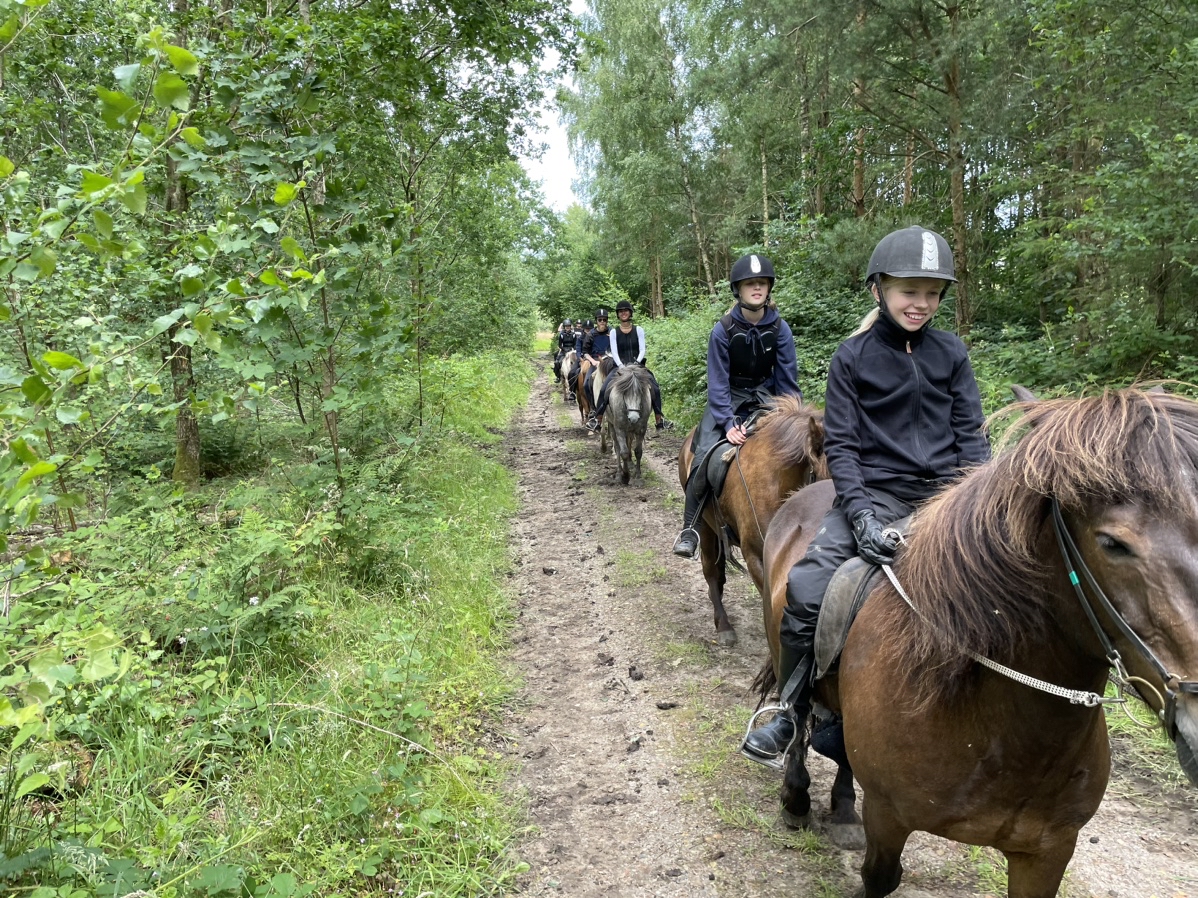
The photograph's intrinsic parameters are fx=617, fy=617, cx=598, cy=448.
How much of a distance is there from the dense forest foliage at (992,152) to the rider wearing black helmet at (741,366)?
7.55ft

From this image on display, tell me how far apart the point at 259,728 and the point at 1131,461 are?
3.69m

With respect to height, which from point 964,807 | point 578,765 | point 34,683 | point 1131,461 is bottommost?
point 578,765

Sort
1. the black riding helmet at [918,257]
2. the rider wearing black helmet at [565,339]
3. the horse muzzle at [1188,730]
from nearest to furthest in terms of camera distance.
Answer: the horse muzzle at [1188,730]
the black riding helmet at [918,257]
the rider wearing black helmet at [565,339]

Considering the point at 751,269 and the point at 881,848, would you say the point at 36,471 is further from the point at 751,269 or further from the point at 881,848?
the point at 751,269

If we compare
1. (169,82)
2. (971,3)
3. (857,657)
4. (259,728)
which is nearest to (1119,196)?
(971,3)

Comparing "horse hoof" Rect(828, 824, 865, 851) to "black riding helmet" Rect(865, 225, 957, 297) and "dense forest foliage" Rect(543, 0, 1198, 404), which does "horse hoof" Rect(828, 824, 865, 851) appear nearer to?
"black riding helmet" Rect(865, 225, 957, 297)

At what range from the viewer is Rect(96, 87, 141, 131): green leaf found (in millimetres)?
1340

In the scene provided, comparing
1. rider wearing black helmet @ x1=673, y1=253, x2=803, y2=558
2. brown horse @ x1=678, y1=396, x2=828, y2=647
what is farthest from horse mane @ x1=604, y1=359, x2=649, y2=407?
brown horse @ x1=678, y1=396, x2=828, y2=647

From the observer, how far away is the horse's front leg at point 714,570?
4.88 metres

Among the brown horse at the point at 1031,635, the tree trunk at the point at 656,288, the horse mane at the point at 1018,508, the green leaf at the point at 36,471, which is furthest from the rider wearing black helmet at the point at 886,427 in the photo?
the tree trunk at the point at 656,288

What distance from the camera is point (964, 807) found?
6.04 feet

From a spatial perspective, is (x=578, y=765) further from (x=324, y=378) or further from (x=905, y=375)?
(x=324, y=378)

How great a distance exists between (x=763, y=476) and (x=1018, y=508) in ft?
9.21

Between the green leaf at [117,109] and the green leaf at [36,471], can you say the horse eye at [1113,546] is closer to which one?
the green leaf at [36,471]
